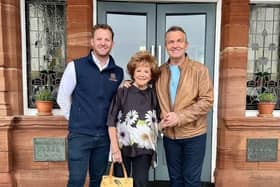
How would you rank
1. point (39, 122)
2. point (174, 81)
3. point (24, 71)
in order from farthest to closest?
point (24, 71), point (39, 122), point (174, 81)

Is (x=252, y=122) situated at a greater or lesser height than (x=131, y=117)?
lesser

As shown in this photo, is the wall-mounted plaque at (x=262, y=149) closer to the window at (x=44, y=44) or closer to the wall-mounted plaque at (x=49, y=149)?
the wall-mounted plaque at (x=49, y=149)

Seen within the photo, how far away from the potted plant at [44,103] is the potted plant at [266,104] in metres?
2.20

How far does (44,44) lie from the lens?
125 inches

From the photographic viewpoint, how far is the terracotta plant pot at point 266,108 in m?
3.07

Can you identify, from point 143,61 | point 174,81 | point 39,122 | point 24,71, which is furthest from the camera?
point 24,71

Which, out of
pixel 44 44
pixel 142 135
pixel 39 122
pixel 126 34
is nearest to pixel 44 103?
pixel 39 122

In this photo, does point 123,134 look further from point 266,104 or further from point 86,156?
point 266,104

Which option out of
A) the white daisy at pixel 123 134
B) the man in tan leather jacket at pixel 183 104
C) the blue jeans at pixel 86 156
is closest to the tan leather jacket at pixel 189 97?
the man in tan leather jacket at pixel 183 104

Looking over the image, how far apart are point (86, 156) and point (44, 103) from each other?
46.2 inches

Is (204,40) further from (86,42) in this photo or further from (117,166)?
(117,166)

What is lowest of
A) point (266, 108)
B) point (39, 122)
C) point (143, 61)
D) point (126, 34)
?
point (39, 122)

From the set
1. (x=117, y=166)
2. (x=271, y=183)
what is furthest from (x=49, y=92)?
(x=271, y=183)

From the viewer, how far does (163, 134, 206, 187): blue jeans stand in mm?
2107
